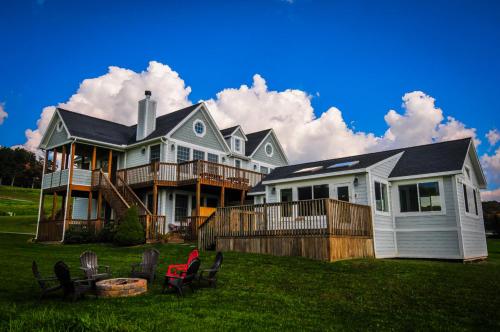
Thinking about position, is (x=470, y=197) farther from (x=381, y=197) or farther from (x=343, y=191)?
(x=343, y=191)

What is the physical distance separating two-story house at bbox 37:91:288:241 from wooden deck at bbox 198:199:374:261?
4.73m

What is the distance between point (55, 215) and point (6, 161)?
247 feet

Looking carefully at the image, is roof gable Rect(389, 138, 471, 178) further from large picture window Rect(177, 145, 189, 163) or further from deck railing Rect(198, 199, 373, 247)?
large picture window Rect(177, 145, 189, 163)

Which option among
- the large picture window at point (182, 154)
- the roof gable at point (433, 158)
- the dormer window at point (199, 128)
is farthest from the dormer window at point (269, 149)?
the roof gable at point (433, 158)

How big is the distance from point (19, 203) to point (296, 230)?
56197 millimetres

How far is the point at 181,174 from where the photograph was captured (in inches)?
895

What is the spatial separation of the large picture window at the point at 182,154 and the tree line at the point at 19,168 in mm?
79606

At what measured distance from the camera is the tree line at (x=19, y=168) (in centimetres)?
8844

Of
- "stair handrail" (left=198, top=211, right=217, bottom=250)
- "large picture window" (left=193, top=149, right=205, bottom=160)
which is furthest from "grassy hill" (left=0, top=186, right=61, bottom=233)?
"stair handrail" (left=198, top=211, right=217, bottom=250)

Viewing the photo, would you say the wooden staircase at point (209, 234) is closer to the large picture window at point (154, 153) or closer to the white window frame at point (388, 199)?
the white window frame at point (388, 199)

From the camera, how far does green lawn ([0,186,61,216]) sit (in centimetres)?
4864

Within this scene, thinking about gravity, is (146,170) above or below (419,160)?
above

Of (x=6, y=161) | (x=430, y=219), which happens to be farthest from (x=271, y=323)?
(x=6, y=161)

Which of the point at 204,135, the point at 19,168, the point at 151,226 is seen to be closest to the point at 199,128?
the point at 204,135
